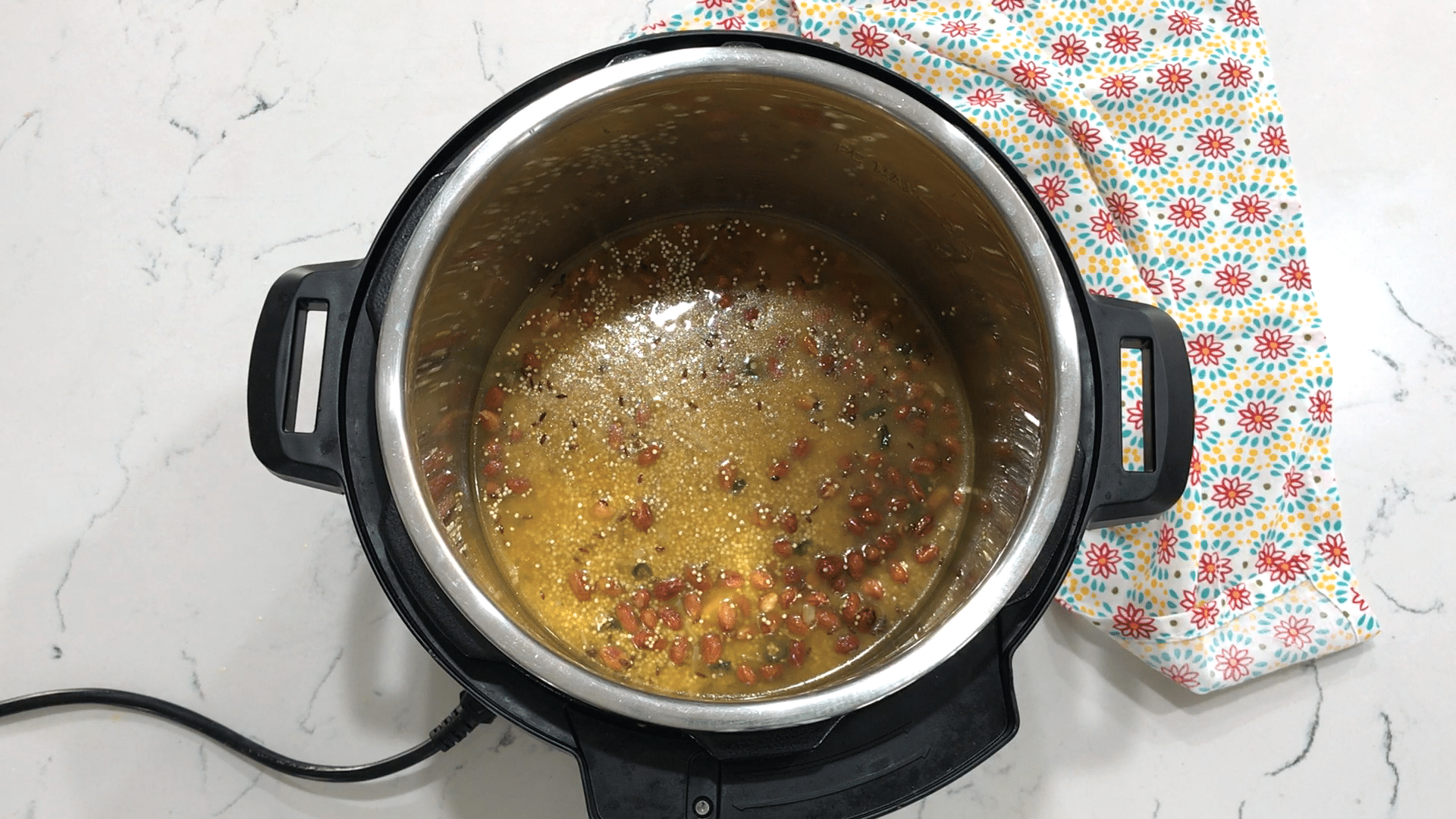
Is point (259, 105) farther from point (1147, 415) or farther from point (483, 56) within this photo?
point (1147, 415)

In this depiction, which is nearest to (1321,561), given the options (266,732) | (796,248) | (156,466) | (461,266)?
(796,248)

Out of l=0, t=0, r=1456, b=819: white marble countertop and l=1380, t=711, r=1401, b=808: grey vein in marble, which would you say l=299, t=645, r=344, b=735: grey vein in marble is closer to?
l=0, t=0, r=1456, b=819: white marble countertop

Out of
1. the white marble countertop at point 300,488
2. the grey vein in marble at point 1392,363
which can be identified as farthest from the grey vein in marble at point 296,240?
the grey vein in marble at point 1392,363

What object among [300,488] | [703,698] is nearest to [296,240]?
[300,488]

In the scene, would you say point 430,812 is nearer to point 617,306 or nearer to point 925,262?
point 617,306

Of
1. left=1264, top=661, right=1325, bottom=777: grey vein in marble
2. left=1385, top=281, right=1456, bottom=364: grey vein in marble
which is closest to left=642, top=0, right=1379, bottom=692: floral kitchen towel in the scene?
left=1264, top=661, right=1325, bottom=777: grey vein in marble

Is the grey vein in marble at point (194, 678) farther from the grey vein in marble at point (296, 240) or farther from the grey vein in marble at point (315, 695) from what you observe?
the grey vein in marble at point (296, 240)
